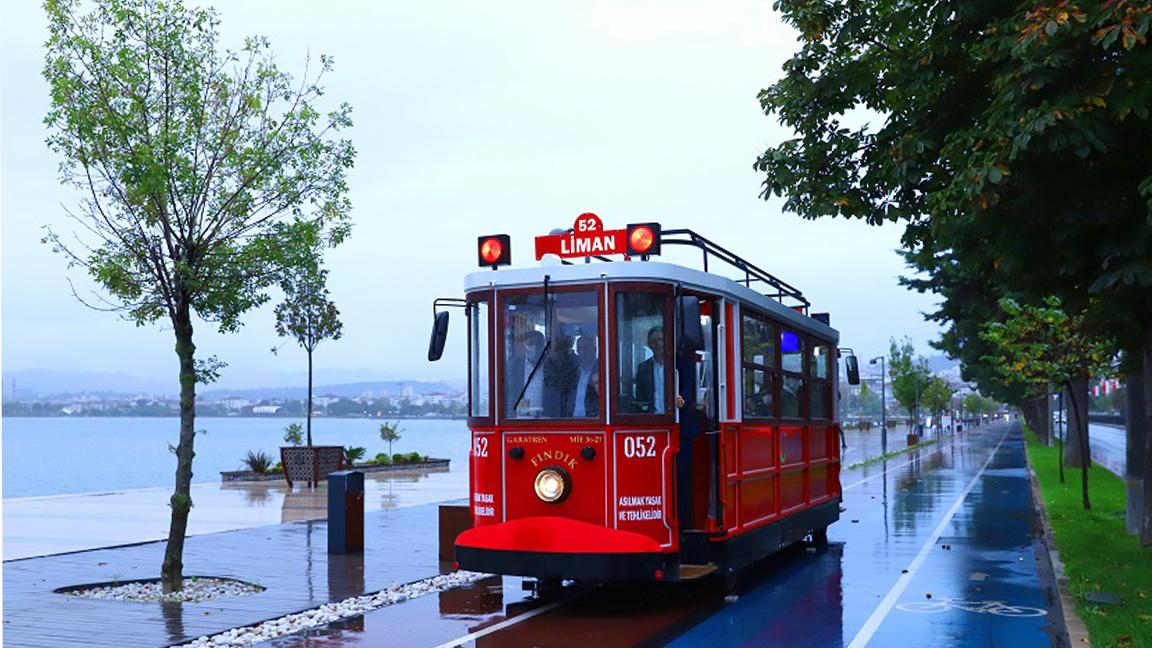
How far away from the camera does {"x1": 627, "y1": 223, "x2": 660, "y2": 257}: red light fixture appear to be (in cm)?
1104

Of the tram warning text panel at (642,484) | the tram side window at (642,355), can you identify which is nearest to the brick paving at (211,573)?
the tram warning text panel at (642,484)

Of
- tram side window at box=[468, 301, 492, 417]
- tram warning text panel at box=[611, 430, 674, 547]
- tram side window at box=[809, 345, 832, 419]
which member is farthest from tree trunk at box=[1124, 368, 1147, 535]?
tram side window at box=[468, 301, 492, 417]

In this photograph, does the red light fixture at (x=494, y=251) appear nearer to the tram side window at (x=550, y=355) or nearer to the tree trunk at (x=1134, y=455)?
the tram side window at (x=550, y=355)

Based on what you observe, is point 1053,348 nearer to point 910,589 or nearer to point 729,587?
point 910,589

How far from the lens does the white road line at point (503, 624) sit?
9750mm

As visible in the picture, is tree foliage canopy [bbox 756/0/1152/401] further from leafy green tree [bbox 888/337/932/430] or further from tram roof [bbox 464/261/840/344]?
leafy green tree [bbox 888/337/932/430]

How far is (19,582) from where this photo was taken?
1265 cm

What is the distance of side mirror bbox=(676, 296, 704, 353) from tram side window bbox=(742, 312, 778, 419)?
1.61 meters

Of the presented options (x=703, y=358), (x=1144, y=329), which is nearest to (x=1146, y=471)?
(x=1144, y=329)

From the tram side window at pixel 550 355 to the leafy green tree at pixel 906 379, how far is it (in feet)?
236

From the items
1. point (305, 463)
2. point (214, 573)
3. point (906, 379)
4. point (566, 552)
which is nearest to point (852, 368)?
point (566, 552)

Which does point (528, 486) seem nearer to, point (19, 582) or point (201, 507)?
point (19, 582)

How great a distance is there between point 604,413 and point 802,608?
2.81 metres

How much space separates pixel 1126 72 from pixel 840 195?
395cm
